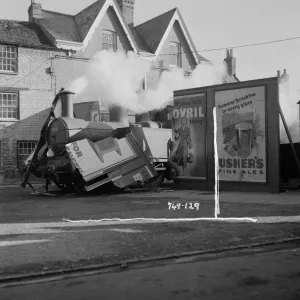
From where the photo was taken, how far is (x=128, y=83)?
2106 cm

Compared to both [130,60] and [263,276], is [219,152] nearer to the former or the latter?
[130,60]

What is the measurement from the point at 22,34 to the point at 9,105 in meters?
4.38

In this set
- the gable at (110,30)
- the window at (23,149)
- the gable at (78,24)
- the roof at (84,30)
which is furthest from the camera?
the gable at (110,30)

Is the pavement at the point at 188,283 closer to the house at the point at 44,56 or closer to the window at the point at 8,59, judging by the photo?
the house at the point at 44,56

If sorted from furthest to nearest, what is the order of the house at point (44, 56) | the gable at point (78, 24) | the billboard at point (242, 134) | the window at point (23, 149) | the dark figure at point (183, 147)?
the gable at point (78, 24)
the window at point (23, 149)
the house at point (44, 56)
the dark figure at point (183, 147)
the billboard at point (242, 134)

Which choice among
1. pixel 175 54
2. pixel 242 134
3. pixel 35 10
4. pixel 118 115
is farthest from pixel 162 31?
pixel 242 134

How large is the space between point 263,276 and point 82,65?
2350 centimetres

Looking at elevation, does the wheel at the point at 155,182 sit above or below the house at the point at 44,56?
below

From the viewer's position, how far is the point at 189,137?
18.1m

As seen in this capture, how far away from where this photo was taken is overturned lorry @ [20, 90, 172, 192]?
49.4 ft

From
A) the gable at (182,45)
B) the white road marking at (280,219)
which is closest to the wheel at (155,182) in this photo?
the white road marking at (280,219)

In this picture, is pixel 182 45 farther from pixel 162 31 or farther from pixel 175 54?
pixel 162 31

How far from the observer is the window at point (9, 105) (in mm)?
24453

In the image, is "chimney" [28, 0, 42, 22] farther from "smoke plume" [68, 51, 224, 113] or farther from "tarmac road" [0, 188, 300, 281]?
"tarmac road" [0, 188, 300, 281]
